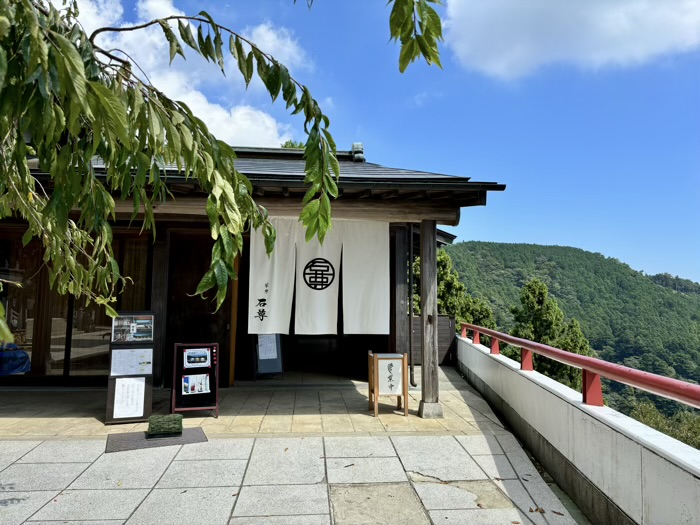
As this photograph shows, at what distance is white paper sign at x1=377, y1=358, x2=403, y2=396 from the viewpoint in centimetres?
579

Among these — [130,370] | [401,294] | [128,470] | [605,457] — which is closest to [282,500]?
[128,470]

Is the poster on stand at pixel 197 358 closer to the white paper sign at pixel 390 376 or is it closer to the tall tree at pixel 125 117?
the white paper sign at pixel 390 376

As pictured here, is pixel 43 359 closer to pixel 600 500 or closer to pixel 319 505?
pixel 319 505

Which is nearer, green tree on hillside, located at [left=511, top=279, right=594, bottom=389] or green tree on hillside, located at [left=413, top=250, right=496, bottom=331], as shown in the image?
green tree on hillside, located at [left=511, top=279, right=594, bottom=389]

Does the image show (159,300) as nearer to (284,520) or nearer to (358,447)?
(358,447)

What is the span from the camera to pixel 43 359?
7074 millimetres

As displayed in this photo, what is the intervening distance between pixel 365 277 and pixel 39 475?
4127 millimetres

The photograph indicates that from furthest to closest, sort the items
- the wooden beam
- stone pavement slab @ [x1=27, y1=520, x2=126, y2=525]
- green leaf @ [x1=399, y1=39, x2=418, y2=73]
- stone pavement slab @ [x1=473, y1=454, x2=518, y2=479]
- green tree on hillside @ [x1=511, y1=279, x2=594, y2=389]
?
green tree on hillside @ [x1=511, y1=279, x2=594, y2=389] → the wooden beam → stone pavement slab @ [x1=473, y1=454, x2=518, y2=479] → stone pavement slab @ [x1=27, y1=520, x2=126, y2=525] → green leaf @ [x1=399, y1=39, x2=418, y2=73]

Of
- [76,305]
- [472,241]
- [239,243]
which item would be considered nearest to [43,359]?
[76,305]

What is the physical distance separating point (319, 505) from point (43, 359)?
5.98 m

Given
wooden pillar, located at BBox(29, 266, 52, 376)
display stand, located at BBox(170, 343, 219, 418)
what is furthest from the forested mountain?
wooden pillar, located at BBox(29, 266, 52, 376)

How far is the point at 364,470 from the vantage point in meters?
3.98

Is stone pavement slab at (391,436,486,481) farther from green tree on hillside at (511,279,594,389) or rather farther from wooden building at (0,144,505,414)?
green tree on hillside at (511,279,594,389)

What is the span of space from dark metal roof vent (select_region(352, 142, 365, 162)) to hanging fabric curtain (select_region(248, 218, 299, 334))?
11.6 ft
